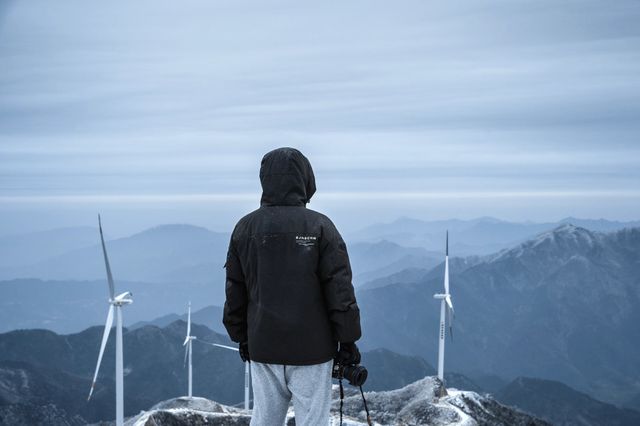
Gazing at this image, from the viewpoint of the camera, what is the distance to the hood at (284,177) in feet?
28.4

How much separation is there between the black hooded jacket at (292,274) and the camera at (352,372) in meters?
0.26

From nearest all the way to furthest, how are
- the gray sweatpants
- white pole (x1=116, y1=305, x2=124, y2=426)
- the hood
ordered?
1. the hood
2. the gray sweatpants
3. white pole (x1=116, y1=305, x2=124, y2=426)

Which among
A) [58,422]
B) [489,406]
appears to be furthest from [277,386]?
[58,422]

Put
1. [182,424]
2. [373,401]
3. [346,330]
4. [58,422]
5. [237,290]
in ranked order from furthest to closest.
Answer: [58,422], [373,401], [182,424], [237,290], [346,330]

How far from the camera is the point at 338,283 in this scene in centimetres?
830

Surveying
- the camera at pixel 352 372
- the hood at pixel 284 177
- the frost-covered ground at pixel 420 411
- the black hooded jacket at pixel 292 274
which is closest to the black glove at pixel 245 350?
the black hooded jacket at pixel 292 274

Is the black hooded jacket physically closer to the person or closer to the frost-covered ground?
the person

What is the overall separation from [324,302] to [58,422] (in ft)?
647

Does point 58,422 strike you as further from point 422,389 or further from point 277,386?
point 277,386

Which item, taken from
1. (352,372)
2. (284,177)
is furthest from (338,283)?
(284,177)

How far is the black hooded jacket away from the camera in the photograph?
329 inches

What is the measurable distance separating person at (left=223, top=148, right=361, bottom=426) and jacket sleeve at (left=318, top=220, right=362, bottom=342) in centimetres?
1

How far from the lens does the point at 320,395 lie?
8867mm

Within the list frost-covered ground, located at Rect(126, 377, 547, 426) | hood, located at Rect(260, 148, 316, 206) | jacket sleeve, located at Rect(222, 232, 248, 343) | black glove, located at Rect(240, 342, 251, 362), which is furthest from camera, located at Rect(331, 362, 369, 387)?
frost-covered ground, located at Rect(126, 377, 547, 426)
